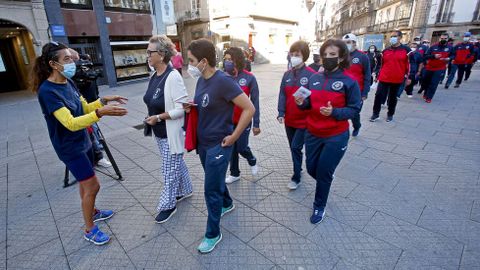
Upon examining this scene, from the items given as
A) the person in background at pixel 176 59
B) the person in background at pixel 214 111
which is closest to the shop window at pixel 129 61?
the person in background at pixel 176 59

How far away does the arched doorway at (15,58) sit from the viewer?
42.4ft

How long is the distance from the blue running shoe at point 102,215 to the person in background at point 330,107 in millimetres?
2417

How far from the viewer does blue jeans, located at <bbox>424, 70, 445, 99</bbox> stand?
751cm

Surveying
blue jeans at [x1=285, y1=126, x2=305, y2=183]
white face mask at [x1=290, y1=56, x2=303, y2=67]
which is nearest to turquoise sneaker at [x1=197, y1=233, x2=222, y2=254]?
blue jeans at [x1=285, y1=126, x2=305, y2=183]

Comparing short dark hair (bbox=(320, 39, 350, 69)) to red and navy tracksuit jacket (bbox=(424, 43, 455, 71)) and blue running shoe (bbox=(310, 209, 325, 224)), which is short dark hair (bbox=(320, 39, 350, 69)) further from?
red and navy tracksuit jacket (bbox=(424, 43, 455, 71))

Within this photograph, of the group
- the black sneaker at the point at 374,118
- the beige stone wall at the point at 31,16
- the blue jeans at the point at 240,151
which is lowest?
the black sneaker at the point at 374,118

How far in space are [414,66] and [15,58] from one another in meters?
18.8

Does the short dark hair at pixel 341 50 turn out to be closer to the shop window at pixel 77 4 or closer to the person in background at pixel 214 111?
the person in background at pixel 214 111

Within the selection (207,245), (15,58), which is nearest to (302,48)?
(207,245)

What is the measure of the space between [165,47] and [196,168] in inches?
86.1

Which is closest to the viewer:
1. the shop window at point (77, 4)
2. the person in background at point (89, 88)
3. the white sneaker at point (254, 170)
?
the white sneaker at point (254, 170)

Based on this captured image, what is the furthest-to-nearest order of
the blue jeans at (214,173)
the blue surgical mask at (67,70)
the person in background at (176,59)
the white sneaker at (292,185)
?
the white sneaker at (292,185), the person in background at (176,59), the blue surgical mask at (67,70), the blue jeans at (214,173)

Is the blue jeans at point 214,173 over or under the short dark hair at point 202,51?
under

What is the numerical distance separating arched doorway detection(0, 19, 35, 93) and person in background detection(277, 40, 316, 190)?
15027 millimetres
